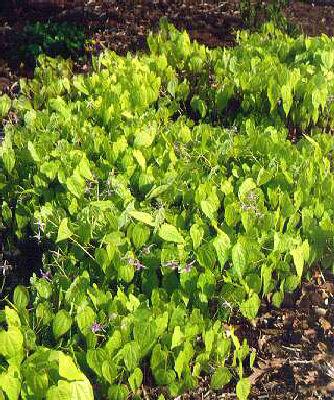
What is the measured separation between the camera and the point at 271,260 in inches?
133

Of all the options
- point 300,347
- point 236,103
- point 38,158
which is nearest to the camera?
point 300,347

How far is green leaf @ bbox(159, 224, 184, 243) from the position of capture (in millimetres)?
3260

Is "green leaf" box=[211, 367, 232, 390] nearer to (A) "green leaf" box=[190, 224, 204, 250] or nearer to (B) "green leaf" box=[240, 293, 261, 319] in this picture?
(B) "green leaf" box=[240, 293, 261, 319]

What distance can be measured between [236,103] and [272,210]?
200 centimetres

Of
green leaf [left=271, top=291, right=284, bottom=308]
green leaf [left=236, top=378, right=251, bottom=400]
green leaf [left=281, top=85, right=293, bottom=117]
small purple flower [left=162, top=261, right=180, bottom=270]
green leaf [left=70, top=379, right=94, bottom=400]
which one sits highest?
green leaf [left=281, top=85, right=293, bottom=117]

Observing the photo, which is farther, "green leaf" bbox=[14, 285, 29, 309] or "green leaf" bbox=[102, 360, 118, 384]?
"green leaf" bbox=[14, 285, 29, 309]

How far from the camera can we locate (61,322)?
2895mm

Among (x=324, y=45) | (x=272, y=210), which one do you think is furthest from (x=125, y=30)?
(x=272, y=210)

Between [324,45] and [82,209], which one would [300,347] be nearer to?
[82,209]

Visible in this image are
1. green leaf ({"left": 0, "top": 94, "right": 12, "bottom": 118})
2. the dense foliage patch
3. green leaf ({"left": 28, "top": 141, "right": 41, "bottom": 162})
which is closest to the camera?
green leaf ({"left": 28, "top": 141, "right": 41, "bottom": 162})

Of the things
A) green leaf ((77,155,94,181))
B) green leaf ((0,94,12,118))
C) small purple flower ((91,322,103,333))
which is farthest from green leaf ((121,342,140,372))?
green leaf ((0,94,12,118))

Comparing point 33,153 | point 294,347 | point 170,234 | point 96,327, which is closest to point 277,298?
point 294,347

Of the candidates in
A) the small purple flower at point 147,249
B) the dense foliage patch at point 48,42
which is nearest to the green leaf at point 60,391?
the small purple flower at point 147,249

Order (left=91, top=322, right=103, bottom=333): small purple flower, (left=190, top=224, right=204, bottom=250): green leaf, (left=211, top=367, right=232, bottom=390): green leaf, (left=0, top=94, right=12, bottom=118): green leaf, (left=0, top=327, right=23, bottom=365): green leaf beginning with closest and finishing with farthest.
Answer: (left=0, top=327, right=23, bottom=365): green leaf → (left=91, top=322, right=103, bottom=333): small purple flower → (left=211, top=367, right=232, bottom=390): green leaf → (left=190, top=224, right=204, bottom=250): green leaf → (left=0, top=94, right=12, bottom=118): green leaf
